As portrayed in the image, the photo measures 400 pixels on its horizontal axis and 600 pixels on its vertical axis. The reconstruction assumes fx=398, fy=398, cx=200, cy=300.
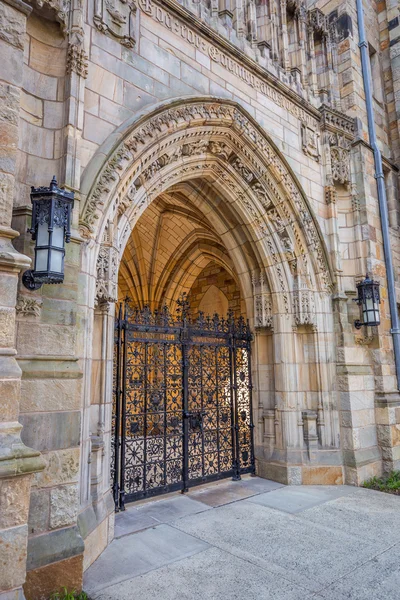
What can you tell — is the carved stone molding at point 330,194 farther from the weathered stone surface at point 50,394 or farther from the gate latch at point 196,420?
the weathered stone surface at point 50,394

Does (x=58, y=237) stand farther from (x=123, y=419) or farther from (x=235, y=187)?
(x=235, y=187)

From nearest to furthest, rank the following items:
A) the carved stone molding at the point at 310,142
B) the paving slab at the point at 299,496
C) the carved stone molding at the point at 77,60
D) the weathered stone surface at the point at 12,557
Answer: the weathered stone surface at the point at 12,557
the carved stone molding at the point at 77,60
the paving slab at the point at 299,496
the carved stone molding at the point at 310,142

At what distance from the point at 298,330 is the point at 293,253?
1075 millimetres

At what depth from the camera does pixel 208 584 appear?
8.87 feet

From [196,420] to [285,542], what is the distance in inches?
77.6

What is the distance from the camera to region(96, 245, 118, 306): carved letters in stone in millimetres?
3449

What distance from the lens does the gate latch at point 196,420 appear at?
16.4 feet

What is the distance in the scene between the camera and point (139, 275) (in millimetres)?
10742

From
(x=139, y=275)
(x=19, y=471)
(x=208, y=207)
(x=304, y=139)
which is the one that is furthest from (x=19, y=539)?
(x=139, y=275)

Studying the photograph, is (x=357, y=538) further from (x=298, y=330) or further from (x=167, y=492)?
(x=298, y=330)

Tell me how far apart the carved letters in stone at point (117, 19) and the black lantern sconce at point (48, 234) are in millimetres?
2140

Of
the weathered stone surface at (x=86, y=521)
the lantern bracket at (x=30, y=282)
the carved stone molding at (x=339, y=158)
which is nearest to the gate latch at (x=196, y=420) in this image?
the weathered stone surface at (x=86, y=521)

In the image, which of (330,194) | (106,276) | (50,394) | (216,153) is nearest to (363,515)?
(50,394)

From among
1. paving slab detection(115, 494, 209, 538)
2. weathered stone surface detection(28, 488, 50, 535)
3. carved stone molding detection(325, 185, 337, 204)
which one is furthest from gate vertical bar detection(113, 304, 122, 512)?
carved stone molding detection(325, 185, 337, 204)
